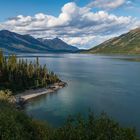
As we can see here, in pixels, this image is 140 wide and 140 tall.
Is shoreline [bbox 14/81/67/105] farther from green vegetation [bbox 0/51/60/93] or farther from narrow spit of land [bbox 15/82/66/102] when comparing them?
green vegetation [bbox 0/51/60/93]

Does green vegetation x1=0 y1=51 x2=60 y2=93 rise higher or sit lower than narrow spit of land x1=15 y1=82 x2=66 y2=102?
higher

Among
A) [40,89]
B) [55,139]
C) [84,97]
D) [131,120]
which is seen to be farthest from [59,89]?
[55,139]

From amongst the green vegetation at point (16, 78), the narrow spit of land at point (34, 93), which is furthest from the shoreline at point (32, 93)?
the green vegetation at point (16, 78)

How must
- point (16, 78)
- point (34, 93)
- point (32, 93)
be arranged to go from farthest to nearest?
point (16, 78), point (34, 93), point (32, 93)

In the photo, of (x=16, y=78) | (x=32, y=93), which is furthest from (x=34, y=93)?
(x=16, y=78)

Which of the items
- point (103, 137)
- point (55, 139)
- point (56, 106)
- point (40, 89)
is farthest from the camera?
point (40, 89)

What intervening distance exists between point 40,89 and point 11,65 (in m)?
26.7

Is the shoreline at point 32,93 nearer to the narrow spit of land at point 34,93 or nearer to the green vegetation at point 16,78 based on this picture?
the narrow spit of land at point 34,93

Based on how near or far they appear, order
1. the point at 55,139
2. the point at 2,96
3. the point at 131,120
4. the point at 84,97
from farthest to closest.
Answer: the point at 84,97
the point at 2,96
the point at 131,120
the point at 55,139

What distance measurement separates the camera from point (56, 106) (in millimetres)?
140375

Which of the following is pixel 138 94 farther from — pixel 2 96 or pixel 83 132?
pixel 83 132

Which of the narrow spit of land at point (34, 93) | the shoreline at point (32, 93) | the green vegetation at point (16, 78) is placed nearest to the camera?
the shoreline at point (32, 93)

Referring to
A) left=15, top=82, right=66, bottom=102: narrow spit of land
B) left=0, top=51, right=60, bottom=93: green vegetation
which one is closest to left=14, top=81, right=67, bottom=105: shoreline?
left=15, top=82, right=66, bottom=102: narrow spit of land

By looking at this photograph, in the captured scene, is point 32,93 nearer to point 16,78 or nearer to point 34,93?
point 34,93
